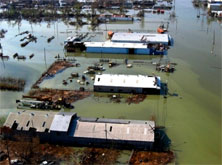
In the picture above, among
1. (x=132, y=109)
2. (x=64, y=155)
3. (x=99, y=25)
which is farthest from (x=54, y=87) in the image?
(x=99, y=25)

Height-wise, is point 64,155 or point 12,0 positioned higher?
point 12,0

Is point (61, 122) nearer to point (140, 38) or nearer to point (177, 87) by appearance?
point (177, 87)

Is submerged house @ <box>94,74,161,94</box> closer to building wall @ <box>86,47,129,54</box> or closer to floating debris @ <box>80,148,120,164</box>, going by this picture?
floating debris @ <box>80,148,120,164</box>

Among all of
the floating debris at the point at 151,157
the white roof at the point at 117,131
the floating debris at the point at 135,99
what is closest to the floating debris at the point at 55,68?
the floating debris at the point at 135,99

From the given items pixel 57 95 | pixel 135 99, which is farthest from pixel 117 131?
pixel 57 95

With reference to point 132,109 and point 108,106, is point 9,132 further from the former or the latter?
point 132,109

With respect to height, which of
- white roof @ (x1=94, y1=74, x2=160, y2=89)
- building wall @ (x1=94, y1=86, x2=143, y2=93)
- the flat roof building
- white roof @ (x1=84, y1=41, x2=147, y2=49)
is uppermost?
the flat roof building

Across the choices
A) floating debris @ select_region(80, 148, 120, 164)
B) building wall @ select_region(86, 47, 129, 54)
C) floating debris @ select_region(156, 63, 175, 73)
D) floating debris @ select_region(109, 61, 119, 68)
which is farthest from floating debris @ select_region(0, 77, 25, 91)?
floating debris @ select_region(156, 63, 175, 73)
